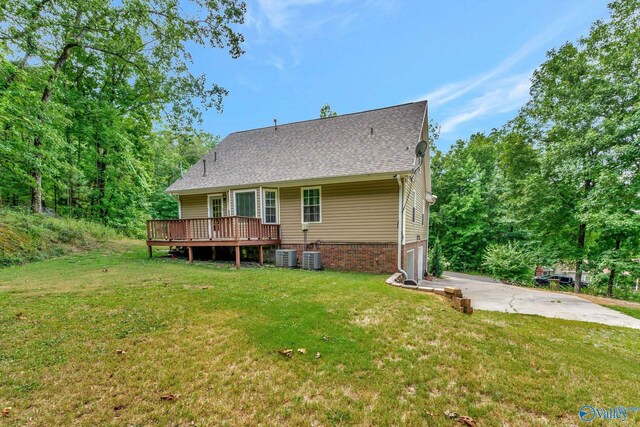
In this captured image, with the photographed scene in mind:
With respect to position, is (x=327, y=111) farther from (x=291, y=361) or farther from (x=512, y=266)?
(x=291, y=361)

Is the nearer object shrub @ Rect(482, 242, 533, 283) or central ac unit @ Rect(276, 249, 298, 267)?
central ac unit @ Rect(276, 249, 298, 267)

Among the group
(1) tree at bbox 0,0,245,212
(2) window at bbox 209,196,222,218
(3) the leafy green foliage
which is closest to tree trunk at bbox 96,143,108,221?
(1) tree at bbox 0,0,245,212

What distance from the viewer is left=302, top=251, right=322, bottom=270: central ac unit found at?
953cm

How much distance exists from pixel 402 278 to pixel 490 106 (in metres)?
19.6

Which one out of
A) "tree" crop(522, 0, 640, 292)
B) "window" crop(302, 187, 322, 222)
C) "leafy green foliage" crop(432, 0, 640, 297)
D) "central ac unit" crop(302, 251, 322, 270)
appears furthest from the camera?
"tree" crop(522, 0, 640, 292)

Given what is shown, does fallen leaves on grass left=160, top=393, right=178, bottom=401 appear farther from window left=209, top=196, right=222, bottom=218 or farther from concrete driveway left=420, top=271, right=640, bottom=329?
window left=209, top=196, right=222, bottom=218

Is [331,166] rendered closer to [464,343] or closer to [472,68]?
[464,343]

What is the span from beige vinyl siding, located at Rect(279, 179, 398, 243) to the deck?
1.02 metres

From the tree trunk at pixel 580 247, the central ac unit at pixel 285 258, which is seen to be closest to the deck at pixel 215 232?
the central ac unit at pixel 285 258

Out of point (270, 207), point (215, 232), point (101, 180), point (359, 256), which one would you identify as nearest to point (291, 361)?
point (359, 256)

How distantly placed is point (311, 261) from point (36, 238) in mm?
10722

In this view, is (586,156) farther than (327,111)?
No

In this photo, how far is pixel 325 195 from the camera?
32.6 ft

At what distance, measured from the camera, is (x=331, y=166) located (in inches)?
392
